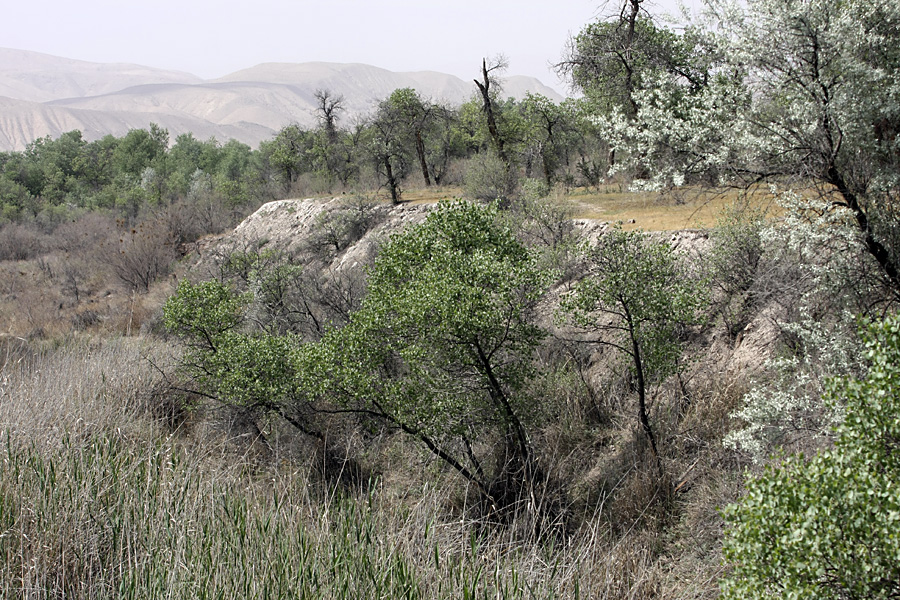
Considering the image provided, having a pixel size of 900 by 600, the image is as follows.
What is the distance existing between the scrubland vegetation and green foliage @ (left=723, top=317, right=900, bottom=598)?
0.01m

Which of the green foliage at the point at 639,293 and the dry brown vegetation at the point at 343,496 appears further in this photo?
the green foliage at the point at 639,293

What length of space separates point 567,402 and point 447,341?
126 inches

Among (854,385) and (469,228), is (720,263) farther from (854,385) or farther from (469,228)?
(854,385)

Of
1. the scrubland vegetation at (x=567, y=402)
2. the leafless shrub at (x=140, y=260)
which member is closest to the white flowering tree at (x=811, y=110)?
the scrubland vegetation at (x=567, y=402)

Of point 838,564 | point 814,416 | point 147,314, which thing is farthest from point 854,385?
point 147,314

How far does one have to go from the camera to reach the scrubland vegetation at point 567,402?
3.09m

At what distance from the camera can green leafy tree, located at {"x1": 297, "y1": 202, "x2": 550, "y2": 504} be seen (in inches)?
230

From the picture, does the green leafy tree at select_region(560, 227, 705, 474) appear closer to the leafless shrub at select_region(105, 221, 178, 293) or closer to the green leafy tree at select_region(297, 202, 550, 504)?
the green leafy tree at select_region(297, 202, 550, 504)

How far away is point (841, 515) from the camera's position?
235 centimetres

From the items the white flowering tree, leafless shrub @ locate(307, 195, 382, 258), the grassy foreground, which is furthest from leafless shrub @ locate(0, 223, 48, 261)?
the white flowering tree

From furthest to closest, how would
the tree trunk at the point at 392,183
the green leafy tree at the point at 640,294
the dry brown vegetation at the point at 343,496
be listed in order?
the tree trunk at the point at 392,183 → the green leafy tree at the point at 640,294 → the dry brown vegetation at the point at 343,496

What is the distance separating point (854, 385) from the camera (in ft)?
7.94

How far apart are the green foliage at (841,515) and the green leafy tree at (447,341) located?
3.42m

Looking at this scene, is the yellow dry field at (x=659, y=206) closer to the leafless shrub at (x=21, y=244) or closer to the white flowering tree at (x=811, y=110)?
the white flowering tree at (x=811, y=110)
